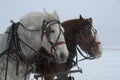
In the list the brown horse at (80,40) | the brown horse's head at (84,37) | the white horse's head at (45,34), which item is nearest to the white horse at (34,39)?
the white horse's head at (45,34)

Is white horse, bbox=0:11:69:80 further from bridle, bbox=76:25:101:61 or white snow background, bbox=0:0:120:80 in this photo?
white snow background, bbox=0:0:120:80

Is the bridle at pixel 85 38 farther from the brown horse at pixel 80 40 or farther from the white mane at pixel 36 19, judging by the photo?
the white mane at pixel 36 19

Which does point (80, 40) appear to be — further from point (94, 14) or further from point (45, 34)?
point (94, 14)

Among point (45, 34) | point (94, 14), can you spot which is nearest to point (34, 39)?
point (45, 34)

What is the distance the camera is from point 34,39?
13.5 ft

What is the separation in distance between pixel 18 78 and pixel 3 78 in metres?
0.14

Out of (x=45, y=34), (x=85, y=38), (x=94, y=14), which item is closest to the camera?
(x=45, y=34)

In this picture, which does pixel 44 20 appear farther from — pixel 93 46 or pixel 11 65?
pixel 93 46

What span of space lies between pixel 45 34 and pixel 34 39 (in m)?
0.14

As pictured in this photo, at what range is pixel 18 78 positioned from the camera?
4168 mm

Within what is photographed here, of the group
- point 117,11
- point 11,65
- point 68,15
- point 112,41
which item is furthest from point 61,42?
point 117,11

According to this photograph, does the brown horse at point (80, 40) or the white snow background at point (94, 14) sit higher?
the white snow background at point (94, 14)

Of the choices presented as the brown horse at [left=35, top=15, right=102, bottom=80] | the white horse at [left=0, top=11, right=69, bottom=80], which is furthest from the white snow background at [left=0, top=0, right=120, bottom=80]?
the white horse at [left=0, top=11, right=69, bottom=80]

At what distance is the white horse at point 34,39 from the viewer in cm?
401
